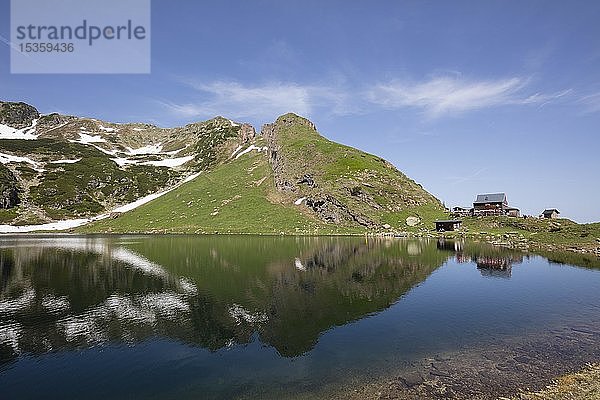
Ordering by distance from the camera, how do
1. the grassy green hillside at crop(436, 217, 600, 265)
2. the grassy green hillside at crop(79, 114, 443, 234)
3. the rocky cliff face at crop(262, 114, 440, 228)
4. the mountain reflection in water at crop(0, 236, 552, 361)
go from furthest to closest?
the rocky cliff face at crop(262, 114, 440, 228) → the grassy green hillside at crop(79, 114, 443, 234) → the grassy green hillside at crop(436, 217, 600, 265) → the mountain reflection in water at crop(0, 236, 552, 361)

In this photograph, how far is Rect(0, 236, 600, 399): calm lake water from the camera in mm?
27594

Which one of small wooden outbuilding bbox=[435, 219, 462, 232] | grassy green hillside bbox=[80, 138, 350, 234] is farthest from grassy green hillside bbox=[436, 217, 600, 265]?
grassy green hillside bbox=[80, 138, 350, 234]

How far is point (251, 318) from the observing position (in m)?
42.1

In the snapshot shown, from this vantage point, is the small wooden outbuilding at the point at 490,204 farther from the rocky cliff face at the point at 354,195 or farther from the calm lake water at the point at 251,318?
the calm lake water at the point at 251,318

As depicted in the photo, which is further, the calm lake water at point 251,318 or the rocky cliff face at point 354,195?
the rocky cliff face at point 354,195

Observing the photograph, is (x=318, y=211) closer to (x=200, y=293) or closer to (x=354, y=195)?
(x=354, y=195)

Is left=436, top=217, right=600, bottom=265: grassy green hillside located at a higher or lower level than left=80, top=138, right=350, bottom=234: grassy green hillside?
lower

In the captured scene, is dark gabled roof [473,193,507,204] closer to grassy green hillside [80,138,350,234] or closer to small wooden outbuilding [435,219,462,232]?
small wooden outbuilding [435,219,462,232]

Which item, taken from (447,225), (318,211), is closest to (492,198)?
(447,225)

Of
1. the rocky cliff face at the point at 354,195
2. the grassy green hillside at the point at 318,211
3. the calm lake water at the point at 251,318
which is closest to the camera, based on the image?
the calm lake water at the point at 251,318


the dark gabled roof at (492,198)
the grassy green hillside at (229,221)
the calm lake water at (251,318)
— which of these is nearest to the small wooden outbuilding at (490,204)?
the dark gabled roof at (492,198)

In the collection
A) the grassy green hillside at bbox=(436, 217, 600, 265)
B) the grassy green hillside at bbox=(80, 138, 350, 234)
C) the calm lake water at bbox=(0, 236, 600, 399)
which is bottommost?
the calm lake water at bbox=(0, 236, 600, 399)

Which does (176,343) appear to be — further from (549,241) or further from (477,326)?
(549,241)

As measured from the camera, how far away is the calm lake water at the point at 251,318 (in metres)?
27.6
